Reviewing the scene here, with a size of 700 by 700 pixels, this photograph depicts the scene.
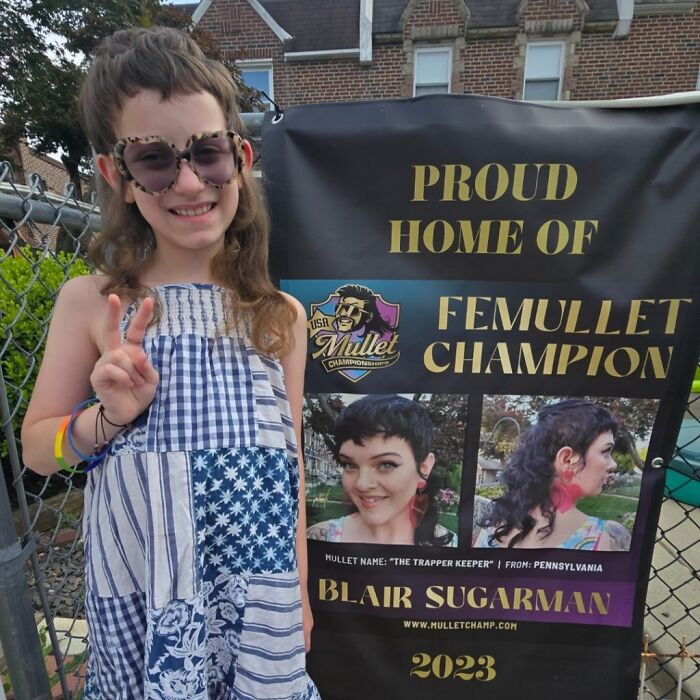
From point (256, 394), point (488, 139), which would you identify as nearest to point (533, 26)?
point (488, 139)

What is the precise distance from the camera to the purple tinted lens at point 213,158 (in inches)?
34.9

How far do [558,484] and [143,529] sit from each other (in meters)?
1.10

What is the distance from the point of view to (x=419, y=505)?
136cm

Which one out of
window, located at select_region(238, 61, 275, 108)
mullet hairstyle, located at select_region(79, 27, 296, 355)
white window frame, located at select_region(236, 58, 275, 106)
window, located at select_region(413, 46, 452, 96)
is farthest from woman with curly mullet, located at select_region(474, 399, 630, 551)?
window, located at select_region(238, 61, 275, 108)

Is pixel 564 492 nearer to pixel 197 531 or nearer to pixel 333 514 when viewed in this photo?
pixel 333 514

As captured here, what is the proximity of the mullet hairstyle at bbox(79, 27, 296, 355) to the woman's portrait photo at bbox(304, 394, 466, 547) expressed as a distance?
0.38 meters

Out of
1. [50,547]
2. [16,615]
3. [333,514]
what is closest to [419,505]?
[333,514]

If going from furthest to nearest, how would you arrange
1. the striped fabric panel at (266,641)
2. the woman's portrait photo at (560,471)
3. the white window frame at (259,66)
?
the white window frame at (259,66) < the woman's portrait photo at (560,471) < the striped fabric panel at (266,641)

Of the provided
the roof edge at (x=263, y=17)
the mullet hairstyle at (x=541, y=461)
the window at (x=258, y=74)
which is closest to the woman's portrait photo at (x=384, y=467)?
the mullet hairstyle at (x=541, y=461)

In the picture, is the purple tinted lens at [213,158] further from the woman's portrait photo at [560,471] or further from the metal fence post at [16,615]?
the woman's portrait photo at [560,471]

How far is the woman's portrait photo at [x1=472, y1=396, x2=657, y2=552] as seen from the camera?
1292 millimetres

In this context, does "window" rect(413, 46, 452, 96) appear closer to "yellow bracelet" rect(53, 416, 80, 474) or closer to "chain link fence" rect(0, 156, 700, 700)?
"chain link fence" rect(0, 156, 700, 700)

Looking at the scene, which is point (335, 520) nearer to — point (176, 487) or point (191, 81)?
point (176, 487)

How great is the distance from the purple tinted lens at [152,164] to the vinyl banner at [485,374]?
39 cm
